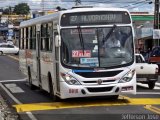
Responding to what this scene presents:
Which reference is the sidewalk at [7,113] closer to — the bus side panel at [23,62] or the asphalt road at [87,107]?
the asphalt road at [87,107]

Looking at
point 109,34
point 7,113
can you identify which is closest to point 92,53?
point 109,34

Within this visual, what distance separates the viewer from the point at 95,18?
14.9 m

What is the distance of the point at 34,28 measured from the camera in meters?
19.0

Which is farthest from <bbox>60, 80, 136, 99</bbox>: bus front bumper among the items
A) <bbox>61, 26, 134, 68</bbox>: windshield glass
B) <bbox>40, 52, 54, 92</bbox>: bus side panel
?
<bbox>40, 52, 54, 92</bbox>: bus side panel

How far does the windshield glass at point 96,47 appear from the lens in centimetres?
1442

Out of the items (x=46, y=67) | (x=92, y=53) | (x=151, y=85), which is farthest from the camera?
(x=151, y=85)

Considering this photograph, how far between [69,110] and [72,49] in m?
1.84

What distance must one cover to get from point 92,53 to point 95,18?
3.60 feet

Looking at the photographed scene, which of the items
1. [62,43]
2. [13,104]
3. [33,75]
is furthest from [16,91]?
[62,43]

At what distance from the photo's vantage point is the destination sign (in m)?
14.8

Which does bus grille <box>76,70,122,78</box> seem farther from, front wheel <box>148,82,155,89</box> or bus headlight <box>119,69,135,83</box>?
front wheel <box>148,82,155,89</box>

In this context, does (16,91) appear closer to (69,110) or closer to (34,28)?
(34,28)

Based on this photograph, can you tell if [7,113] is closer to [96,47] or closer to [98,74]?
[98,74]

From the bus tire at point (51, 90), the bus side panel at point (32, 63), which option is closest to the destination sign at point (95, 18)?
the bus tire at point (51, 90)
